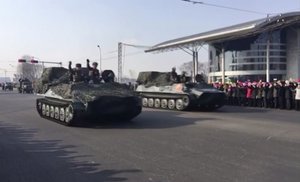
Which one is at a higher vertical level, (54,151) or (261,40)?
(261,40)

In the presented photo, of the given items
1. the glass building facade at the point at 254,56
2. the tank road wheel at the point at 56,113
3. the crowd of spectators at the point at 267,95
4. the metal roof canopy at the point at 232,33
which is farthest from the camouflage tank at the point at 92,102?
the glass building facade at the point at 254,56

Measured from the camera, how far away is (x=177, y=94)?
78.1ft

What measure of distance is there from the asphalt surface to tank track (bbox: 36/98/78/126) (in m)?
0.49

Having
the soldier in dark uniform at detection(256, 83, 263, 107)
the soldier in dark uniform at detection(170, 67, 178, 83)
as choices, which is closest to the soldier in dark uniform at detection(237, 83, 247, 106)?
the soldier in dark uniform at detection(256, 83, 263, 107)

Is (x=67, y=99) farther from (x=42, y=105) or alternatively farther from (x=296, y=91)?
(x=296, y=91)

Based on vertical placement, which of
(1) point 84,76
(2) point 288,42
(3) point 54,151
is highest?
(2) point 288,42

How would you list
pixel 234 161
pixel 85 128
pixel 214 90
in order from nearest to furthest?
pixel 234 161 → pixel 85 128 → pixel 214 90

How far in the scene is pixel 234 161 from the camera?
927 cm

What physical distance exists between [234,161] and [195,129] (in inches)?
204

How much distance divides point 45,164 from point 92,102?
6.79 meters

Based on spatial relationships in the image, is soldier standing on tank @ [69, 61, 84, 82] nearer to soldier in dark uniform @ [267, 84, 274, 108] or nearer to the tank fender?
the tank fender

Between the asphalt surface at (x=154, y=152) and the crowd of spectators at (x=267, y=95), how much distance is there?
838 cm

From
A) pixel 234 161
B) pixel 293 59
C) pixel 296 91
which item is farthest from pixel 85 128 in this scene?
pixel 293 59

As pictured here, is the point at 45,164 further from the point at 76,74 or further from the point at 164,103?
the point at 164,103
